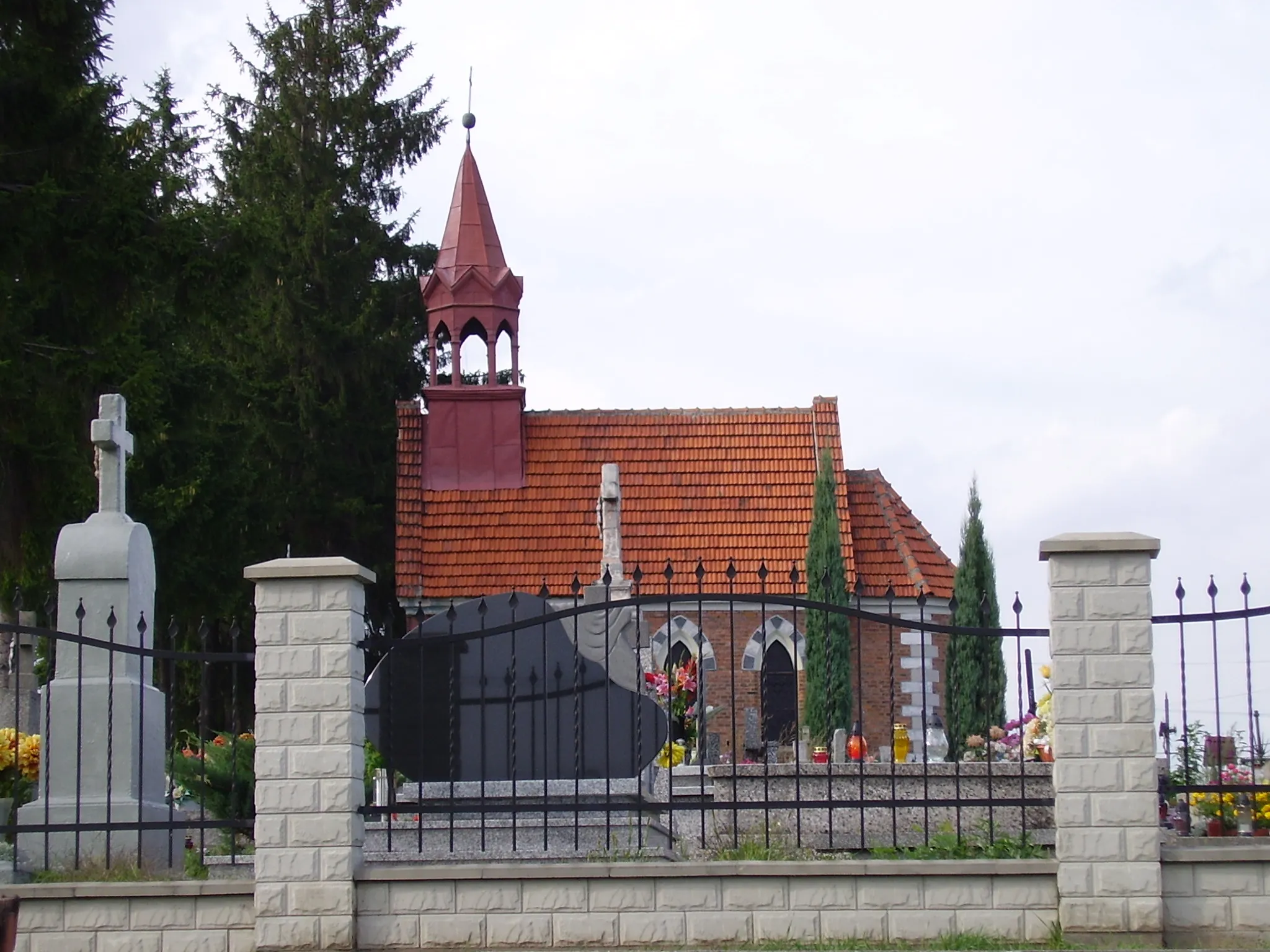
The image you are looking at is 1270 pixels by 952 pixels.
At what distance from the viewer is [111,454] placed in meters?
12.3

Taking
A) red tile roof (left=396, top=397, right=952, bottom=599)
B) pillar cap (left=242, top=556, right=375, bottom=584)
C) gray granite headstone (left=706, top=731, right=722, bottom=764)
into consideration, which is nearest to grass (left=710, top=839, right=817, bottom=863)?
pillar cap (left=242, top=556, right=375, bottom=584)

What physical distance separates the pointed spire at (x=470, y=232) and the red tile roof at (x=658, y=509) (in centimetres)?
265

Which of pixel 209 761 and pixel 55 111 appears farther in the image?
pixel 55 111

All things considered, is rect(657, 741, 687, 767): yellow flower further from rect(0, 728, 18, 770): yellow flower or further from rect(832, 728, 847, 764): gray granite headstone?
rect(0, 728, 18, 770): yellow flower

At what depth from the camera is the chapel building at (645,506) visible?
27.7 meters

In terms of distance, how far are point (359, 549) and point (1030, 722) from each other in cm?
2035

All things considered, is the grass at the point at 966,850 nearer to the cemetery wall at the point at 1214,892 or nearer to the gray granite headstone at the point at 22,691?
the cemetery wall at the point at 1214,892

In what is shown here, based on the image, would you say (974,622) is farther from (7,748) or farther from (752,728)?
(7,748)

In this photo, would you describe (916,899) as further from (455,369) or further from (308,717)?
(455,369)

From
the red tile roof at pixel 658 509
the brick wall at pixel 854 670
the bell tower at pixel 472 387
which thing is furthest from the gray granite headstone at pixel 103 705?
the bell tower at pixel 472 387

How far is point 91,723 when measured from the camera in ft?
36.5

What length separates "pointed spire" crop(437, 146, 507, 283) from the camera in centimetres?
3027

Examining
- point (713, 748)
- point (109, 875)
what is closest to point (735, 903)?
point (109, 875)

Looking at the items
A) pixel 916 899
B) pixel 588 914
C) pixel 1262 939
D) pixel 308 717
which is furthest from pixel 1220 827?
pixel 308 717
